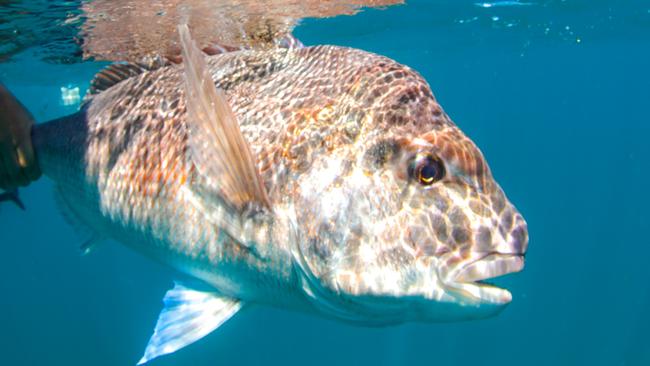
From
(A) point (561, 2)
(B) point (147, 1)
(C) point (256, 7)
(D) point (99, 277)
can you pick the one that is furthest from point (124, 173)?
(D) point (99, 277)

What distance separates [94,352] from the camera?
22594 millimetres

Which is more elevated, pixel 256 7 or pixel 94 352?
pixel 256 7

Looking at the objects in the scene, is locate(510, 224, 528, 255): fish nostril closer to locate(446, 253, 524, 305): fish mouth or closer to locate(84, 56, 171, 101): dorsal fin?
locate(446, 253, 524, 305): fish mouth

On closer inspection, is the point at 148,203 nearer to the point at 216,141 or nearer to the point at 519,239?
the point at 216,141

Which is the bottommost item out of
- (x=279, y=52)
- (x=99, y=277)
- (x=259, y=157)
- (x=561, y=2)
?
(x=99, y=277)

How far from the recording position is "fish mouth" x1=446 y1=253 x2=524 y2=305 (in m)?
1.99

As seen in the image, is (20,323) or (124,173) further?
(20,323)

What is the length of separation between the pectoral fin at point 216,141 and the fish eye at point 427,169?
2.41 ft

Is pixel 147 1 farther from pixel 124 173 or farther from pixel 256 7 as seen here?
pixel 124 173

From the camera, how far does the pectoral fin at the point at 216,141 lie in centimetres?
202

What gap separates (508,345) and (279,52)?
78.9ft

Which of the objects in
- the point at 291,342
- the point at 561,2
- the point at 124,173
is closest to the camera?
the point at 124,173

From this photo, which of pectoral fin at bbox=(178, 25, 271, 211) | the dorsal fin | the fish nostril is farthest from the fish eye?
the dorsal fin

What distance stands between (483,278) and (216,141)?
4.29 ft
